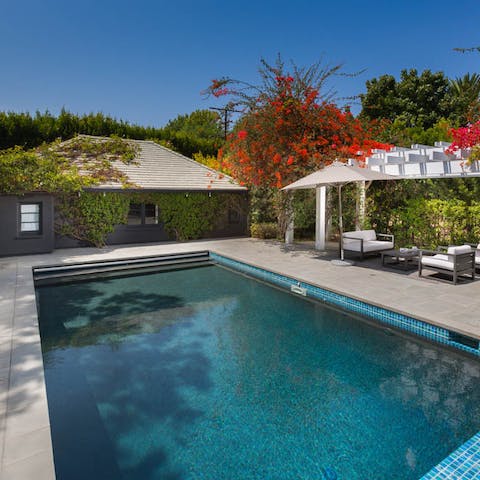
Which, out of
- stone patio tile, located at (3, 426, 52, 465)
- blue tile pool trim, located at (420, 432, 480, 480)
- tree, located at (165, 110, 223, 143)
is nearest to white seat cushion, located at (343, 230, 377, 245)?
blue tile pool trim, located at (420, 432, 480, 480)

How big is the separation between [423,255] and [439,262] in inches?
59.5

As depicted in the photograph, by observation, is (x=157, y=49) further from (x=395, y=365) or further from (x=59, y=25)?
(x=395, y=365)

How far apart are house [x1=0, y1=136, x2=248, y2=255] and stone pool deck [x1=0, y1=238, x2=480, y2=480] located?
3.01 feet

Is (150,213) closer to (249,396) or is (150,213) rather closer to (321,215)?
(321,215)

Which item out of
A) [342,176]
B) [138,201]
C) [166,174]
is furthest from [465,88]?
[138,201]

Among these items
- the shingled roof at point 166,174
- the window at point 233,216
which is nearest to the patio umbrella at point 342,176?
the shingled roof at point 166,174

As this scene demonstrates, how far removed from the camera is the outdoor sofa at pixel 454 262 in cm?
852

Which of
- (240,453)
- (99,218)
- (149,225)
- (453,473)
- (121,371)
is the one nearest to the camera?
(453,473)

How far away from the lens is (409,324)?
6.55m

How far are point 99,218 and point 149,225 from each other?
2.33 m

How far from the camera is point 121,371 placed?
5.44 meters

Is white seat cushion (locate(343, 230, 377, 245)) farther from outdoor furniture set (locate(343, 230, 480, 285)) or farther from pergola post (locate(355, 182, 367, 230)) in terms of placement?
pergola post (locate(355, 182, 367, 230))

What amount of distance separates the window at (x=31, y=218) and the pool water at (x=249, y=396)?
23.7 feet

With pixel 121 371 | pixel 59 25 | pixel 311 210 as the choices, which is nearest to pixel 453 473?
pixel 121 371
